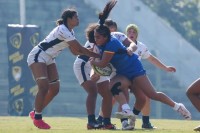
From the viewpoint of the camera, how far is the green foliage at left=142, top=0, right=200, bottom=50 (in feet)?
184

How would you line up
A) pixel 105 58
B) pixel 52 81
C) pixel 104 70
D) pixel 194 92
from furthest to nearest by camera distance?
pixel 52 81 → pixel 104 70 → pixel 105 58 → pixel 194 92

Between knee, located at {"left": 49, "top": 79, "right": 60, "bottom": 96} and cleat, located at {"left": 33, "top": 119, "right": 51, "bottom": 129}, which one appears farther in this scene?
knee, located at {"left": 49, "top": 79, "right": 60, "bottom": 96}

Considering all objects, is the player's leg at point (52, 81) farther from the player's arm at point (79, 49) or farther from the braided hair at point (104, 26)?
the braided hair at point (104, 26)

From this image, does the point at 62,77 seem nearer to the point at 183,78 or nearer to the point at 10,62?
the point at 183,78

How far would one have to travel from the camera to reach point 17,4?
4844cm

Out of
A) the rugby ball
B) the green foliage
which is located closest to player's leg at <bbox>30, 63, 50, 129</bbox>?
the rugby ball

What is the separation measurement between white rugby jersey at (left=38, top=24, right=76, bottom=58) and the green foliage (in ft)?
123

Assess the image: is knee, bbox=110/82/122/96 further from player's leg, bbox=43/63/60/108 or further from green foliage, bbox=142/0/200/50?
green foliage, bbox=142/0/200/50

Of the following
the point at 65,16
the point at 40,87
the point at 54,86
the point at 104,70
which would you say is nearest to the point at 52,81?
the point at 54,86

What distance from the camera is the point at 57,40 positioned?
703 inches

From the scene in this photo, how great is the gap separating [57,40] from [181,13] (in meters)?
39.8

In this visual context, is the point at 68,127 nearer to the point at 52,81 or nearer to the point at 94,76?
the point at 52,81

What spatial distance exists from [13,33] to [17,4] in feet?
52.8

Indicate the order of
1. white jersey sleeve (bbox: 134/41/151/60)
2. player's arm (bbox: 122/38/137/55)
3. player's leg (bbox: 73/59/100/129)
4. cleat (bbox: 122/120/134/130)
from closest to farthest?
cleat (bbox: 122/120/134/130), player's arm (bbox: 122/38/137/55), player's leg (bbox: 73/59/100/129), white jersey sleeve (bbox: 134/41/151/60)
